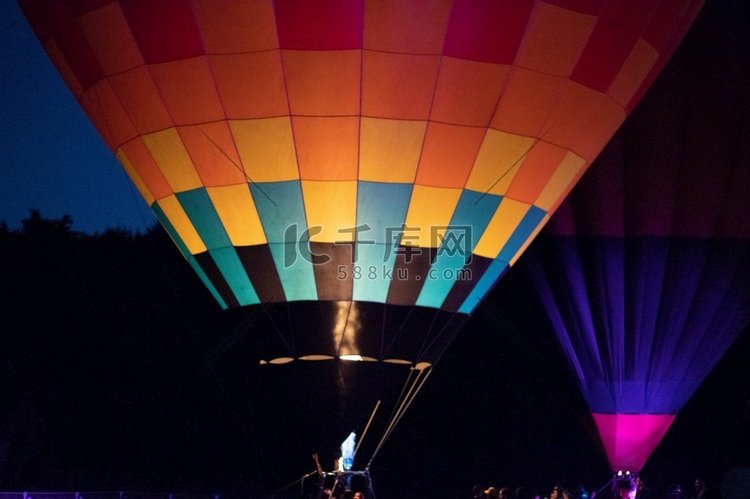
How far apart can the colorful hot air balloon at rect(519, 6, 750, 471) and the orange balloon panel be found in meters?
4.14

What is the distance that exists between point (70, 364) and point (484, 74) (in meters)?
8.96

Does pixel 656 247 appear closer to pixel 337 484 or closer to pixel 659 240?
pixel 659 240

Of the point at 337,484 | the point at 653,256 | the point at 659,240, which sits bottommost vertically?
the point at 337,484

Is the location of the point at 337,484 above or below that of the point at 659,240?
below

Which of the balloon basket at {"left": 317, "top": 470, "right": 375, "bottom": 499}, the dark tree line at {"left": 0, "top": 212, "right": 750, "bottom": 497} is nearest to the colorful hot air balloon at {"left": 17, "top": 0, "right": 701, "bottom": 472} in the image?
the balloon basket at {"left": 317, "top": 470, "right": 375, "bottom": 499}

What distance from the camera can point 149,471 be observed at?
1354 cm

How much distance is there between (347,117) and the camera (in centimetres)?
624

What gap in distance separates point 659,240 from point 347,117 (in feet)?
18.4

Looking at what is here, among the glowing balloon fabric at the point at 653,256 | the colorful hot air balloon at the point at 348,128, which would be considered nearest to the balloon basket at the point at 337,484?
the colorful hot air balloon at the point at 348,128

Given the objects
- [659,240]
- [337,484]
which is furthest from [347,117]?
[659,240]

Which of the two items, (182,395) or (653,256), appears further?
(182,395)

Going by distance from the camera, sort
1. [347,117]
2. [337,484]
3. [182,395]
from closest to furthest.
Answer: [347,117], [337,484], [182,395]

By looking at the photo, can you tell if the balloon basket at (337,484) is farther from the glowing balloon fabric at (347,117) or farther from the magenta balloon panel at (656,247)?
the magenta balloon panel at (656,247)

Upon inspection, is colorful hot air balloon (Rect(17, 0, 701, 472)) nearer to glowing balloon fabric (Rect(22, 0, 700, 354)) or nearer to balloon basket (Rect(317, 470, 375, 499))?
glowing balloon fabric (Rect(22, 0, 700, 354))
